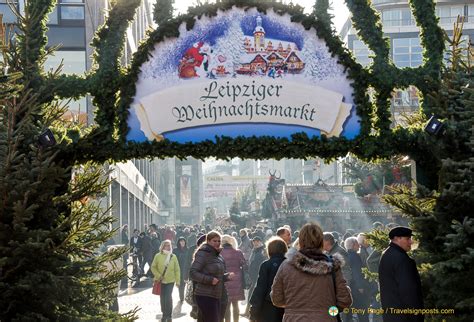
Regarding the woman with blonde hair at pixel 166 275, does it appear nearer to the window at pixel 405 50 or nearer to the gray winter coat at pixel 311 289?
the gray winter coat at pixel 311 289

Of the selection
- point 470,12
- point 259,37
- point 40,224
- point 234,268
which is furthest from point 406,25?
point 40,224

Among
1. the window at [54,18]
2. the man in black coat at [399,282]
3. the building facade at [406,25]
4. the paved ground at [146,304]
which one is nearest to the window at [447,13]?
the building facade at [406,25]

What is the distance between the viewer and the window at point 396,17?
269 feet

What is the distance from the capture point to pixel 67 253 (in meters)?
9.39

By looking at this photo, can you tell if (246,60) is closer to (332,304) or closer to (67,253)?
(67,253)

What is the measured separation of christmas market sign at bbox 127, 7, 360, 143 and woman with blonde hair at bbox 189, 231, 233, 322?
66.1 inches

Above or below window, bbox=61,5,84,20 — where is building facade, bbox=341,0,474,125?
above

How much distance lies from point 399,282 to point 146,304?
15.0 metres

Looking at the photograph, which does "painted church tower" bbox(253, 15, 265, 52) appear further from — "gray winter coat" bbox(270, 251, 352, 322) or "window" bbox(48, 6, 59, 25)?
"window" bbox(48, 6, 59, 25)

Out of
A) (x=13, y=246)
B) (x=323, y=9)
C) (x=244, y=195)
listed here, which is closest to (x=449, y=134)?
(x=323, y=9)

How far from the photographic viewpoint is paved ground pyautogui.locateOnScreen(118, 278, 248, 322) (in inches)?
778

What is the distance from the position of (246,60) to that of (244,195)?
3119 inches

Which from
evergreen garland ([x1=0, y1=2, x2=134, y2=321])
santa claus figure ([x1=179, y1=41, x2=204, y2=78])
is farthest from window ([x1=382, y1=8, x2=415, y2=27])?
evergreen garland ([x1=0, y1=2, x2=134, y2=321])

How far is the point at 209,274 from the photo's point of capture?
11797 millimetres
